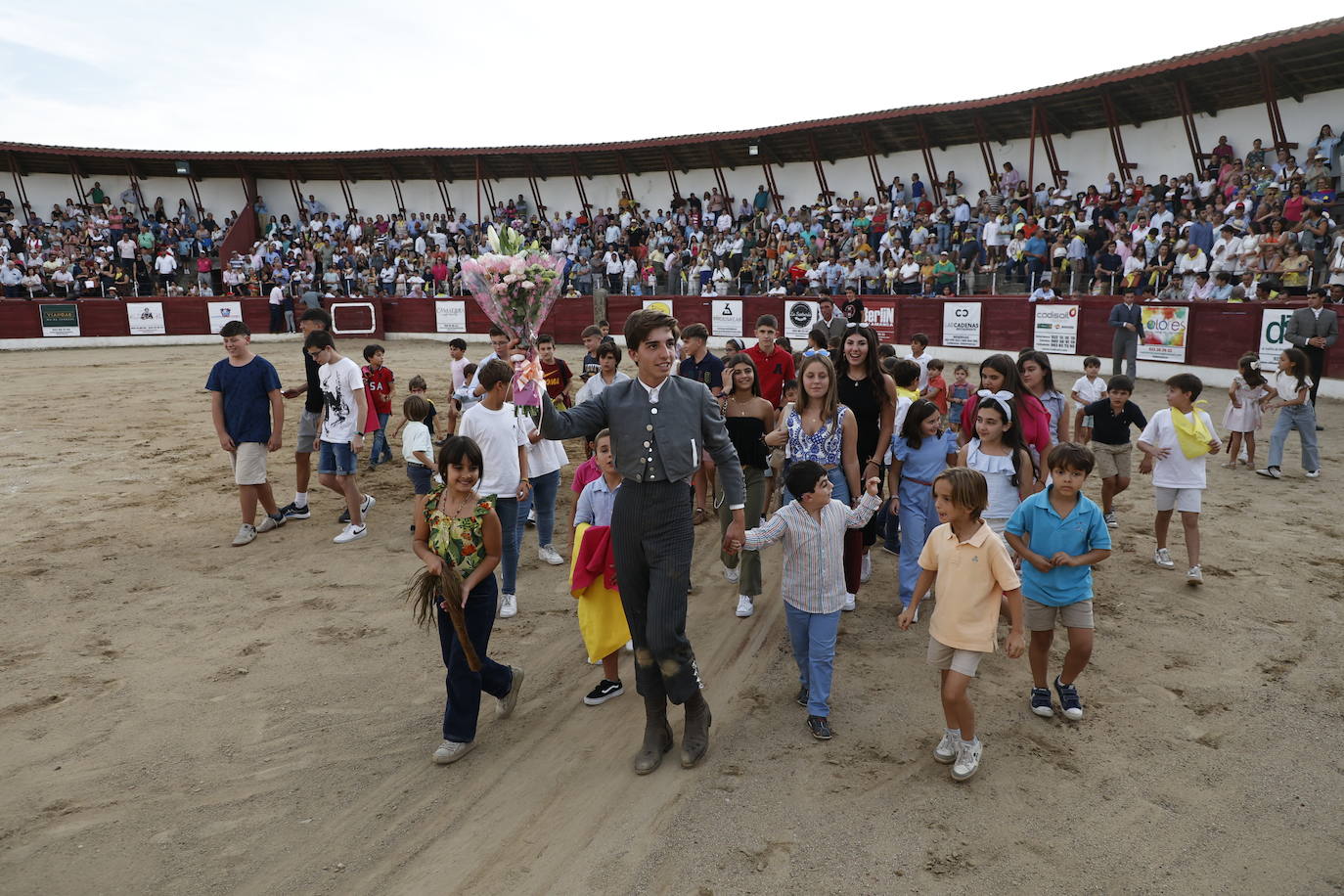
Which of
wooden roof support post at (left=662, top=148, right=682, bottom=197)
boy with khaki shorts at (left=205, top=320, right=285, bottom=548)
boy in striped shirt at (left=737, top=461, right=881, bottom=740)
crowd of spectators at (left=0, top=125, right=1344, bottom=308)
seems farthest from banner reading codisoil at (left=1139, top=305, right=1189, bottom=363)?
wooden roof support post at (left=662, top=148, right=682, bottom=197)

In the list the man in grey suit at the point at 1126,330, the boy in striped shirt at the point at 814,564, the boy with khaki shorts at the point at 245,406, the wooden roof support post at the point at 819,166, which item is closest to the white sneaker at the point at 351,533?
the boy with khaki shorts at the point at 245,406

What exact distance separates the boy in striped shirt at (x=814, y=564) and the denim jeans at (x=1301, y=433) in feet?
24.2

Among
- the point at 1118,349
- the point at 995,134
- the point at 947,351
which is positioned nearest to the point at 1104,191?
the point at 995,134

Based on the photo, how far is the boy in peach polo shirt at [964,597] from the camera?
3.90 metres

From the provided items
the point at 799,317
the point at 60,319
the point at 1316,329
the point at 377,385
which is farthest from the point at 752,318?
the point at 60,319

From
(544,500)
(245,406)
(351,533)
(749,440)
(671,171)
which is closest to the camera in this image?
(749,440)

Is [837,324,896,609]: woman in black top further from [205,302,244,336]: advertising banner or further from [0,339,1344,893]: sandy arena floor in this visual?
[205,302,244,336]: advertising banner

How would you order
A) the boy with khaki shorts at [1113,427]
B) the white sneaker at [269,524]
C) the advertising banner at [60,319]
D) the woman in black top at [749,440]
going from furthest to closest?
the advertising banner at [60,319] → the white sneaker at [269,524] → the boy with khaki shorts at [1113,427] → the woman in black top at [749,440]

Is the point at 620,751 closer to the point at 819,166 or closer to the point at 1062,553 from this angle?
the point at 1062,553

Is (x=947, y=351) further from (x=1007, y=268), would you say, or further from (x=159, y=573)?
(x=159, y=573)

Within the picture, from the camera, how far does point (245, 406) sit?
24.5 ft

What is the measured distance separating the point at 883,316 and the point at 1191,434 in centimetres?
1535

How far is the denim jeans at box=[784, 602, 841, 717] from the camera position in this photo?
14.1 ft

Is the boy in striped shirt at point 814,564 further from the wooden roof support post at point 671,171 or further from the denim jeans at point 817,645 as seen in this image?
the wooden roof support post at point 671,171
